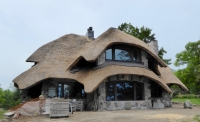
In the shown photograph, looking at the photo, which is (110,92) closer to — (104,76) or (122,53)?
(104,76)

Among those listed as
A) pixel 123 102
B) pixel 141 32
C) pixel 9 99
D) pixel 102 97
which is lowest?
pixel 9 99

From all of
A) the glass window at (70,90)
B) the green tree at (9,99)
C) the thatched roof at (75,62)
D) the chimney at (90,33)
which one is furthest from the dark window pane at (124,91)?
the green tree at (9,99)

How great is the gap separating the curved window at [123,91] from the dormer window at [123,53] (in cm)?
179

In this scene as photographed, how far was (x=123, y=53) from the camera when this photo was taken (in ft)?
48.8

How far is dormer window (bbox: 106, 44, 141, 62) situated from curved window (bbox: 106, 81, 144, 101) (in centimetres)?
179

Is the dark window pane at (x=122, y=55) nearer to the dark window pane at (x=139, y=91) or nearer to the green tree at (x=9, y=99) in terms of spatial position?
the dark window pane at (x=139, y=91)

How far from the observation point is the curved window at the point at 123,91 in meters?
13.5

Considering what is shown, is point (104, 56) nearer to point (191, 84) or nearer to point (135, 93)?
point (135, 93)

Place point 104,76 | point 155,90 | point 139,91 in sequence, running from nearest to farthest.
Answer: point 104,76
point 139,91
point 155,90

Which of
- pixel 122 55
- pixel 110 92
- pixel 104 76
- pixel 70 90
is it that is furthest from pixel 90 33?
pixel 104 76

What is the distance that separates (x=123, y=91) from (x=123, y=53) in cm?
283

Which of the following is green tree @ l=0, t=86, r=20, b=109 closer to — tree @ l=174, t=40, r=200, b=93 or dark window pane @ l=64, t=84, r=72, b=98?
dark window pane @ l=64, t=84, r=72, b=98

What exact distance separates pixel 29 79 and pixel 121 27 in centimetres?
1864

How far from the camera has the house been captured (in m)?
13.1
